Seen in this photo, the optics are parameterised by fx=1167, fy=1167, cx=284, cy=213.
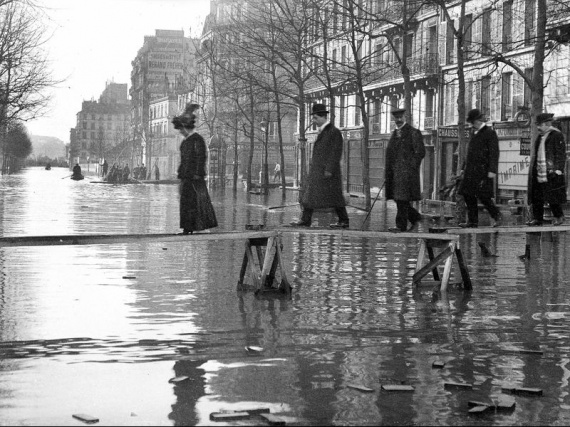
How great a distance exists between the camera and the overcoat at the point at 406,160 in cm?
1499

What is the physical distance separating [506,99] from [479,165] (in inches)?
1194

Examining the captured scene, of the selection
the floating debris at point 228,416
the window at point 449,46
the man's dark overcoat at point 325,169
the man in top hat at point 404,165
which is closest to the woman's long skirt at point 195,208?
the man's dark overcoat at point 325,169

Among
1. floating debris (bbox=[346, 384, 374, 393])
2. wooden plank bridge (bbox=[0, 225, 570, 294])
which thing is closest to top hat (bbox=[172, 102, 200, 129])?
wooden plank bridge (bbox=[0, 225, 570, 294])

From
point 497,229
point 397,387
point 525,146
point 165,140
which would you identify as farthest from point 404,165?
point 165,140

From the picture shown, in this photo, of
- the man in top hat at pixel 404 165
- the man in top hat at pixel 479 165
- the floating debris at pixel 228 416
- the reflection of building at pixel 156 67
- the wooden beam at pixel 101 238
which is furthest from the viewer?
the reflection of building at pixel 156 67

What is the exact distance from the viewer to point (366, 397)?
689cm

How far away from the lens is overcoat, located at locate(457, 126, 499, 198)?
15.5 meters

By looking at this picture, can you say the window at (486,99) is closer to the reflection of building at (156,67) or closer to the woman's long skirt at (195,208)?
the woman's long skirt at (195,208)

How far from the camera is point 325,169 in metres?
14.3

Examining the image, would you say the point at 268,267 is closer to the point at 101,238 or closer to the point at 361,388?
the point at 101,238

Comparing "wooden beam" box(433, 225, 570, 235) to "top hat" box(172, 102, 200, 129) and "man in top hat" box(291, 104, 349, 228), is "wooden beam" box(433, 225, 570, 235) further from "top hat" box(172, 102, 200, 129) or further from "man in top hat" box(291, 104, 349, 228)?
"top hat" box(172, 102, 200, 129)

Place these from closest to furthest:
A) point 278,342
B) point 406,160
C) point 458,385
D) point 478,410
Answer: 1. point 478,410
2. point 458,385
3. point 278,342
4. point 406,160

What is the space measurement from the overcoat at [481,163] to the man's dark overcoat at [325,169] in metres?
2.19

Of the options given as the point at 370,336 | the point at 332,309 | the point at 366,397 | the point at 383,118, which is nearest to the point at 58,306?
the point at 332,309
